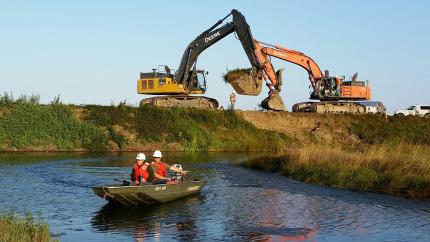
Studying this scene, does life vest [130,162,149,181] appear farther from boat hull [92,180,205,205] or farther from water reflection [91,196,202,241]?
water reflection [91,196,202,241]

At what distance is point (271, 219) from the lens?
1764 centimetres

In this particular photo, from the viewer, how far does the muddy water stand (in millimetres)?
15570

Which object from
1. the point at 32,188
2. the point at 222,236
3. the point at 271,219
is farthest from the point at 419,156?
the point at 32,188

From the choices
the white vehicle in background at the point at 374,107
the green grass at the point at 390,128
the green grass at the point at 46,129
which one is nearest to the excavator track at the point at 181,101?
the green grass at the point at 46,129

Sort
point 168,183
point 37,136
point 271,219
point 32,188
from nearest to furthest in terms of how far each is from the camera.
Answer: point 271,219
point 168,183
point 32,188
point 37,136

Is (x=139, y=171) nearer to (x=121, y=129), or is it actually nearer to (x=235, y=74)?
(x=121, y=129)

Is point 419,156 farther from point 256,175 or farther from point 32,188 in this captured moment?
point 32,188

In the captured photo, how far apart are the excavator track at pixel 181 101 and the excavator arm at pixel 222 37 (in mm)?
3711

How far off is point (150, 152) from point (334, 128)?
16567 millimetres

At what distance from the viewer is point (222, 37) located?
150 ft

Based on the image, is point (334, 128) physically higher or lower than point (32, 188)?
higher

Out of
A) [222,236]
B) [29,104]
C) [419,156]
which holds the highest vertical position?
[29,104]

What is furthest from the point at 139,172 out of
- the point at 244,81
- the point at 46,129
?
the point at 244,81

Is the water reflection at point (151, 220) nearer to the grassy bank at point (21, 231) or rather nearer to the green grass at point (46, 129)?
the grassy bank at point (21, 231)
